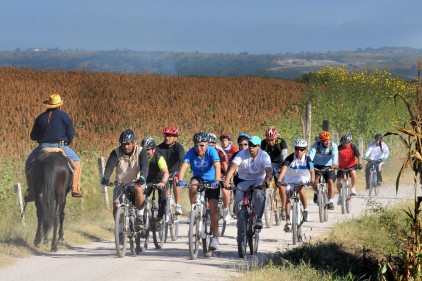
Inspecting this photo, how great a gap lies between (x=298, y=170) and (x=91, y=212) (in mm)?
5078

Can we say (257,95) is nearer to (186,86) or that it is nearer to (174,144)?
(186,86)

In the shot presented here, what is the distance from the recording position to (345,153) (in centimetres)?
2214

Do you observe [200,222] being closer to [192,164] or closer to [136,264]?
[192,164]

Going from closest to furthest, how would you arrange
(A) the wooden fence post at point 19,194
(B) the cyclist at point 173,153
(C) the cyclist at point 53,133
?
1. (C) the cyclist at point 53,133
2. (B) the cyclist at point 173,153
3. (A) the wooden fence post at point 19,194

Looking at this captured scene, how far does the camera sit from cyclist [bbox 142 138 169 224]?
50.6ft

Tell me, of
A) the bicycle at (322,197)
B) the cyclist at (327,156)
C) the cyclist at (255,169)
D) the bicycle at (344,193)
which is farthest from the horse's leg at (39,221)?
the bicycle at (344,193)

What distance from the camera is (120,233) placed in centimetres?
1462

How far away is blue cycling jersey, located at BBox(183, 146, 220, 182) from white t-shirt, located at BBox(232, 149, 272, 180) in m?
0.33

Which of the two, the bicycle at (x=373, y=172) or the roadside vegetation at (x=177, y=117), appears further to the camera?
the bicycle at (x=373, y=172)

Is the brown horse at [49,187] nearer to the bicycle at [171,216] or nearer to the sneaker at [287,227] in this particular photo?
the bicycle at [171,216]

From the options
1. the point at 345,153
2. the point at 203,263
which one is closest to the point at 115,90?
the point at 345,153

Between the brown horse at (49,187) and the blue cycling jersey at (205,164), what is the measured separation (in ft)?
6.84

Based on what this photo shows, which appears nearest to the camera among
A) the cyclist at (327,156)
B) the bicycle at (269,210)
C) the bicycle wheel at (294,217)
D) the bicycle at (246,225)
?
the bicycle at (246,225)

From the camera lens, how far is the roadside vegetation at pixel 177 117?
15.1 meters
